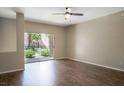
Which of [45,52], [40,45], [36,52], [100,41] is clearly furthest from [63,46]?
[100,41]

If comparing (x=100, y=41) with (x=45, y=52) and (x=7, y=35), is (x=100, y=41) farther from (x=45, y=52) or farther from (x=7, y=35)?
(x=7, y=35)

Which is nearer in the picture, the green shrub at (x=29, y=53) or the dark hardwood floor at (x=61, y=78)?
the dark hardwood floor at (x=61, y=78)

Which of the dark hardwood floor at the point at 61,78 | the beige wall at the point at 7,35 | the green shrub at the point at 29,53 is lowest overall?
A: the dark hardwood floor at the point at 61,78

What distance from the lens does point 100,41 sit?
5.64 m

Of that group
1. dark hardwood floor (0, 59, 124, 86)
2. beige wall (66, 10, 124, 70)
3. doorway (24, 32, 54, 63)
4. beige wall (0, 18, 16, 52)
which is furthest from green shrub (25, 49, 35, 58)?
dark hardwood floor (0, 59, 124, 86)

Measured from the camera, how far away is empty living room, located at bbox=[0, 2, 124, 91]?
12.4 feet

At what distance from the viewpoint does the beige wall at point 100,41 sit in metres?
4.76

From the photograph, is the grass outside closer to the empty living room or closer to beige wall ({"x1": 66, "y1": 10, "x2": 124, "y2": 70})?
the empty living room

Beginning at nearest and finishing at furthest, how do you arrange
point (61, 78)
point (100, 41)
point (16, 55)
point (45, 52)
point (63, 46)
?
point (61, 78)
point (16, 55)
point (100, 41)
point (45, 52)
point (63, 46)

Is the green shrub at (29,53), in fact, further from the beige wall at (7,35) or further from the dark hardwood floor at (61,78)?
the dark hardwood floor at (61,78)

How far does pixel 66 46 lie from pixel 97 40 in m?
2.95

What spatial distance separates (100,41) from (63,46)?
327 centimetres

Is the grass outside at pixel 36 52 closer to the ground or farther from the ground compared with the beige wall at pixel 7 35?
closer to the ground

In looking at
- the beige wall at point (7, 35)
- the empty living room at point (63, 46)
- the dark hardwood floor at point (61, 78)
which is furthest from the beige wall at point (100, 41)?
the beige wall at point (7, 35)
